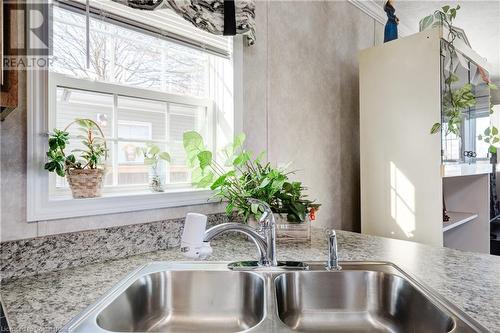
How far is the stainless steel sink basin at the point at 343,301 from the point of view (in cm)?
96

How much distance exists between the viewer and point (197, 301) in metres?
1.02

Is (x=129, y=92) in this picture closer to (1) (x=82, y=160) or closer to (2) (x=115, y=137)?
(2) (x=115, y=137)

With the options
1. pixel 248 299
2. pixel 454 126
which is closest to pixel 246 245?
pixel 248 299

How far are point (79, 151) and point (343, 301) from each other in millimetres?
1048

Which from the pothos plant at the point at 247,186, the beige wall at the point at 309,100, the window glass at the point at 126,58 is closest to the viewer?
the window glass at the point at 126,58

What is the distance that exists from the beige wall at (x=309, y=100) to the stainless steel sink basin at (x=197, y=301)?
1.06 feet

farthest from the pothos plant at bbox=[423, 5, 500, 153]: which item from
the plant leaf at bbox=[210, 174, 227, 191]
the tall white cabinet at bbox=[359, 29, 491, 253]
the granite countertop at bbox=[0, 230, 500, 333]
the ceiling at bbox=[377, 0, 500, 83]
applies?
the plant leaf at bbox=[210, 174, 227, 191]

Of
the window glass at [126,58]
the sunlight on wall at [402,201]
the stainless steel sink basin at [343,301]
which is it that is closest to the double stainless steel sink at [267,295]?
the stainless steel sink basin at [343,301]

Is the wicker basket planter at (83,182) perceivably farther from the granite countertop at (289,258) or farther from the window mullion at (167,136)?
the window mullion at (167,136)

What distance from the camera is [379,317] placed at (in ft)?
3.24

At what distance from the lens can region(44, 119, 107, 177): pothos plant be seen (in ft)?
3.39

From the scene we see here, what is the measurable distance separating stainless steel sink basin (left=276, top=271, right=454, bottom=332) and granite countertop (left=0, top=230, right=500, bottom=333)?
0.10 metres

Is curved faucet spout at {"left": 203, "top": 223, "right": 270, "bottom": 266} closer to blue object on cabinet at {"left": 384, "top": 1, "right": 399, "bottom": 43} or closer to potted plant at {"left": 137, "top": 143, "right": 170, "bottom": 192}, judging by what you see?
potted plant at {"left": 137, "top": 143, "right": 170, "bottom": 192}

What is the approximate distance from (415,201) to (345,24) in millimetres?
1402
